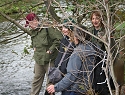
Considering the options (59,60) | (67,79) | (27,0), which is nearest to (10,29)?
(27,0)

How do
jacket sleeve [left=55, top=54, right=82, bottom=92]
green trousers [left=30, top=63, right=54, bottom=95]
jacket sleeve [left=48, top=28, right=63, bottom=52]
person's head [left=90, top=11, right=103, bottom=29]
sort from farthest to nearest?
green trousers [left=30, top=63, right=54, bottom=95], jacket sleeve [left=48, top=28, right=63, bottom=52], person's head [left=90, top=11, right=103, bottom=29], jacket sleeve [left=55, top=54, right=82, bottom=92]

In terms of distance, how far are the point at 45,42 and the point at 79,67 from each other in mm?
2003

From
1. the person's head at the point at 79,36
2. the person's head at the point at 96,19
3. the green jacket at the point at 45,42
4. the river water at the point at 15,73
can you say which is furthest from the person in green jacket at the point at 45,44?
the person's head at the point at 79,36

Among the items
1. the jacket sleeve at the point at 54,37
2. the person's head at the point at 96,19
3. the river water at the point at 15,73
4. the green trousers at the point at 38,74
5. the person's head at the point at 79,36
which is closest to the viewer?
the person's head at the point at 79,36

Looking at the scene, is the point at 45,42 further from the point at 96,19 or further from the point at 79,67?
the point at 79,67

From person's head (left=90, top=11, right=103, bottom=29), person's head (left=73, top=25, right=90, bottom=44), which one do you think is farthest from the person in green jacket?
person's head (left=73, top=25, right=90, bottom=44)

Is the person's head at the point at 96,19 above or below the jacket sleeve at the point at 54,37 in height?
above

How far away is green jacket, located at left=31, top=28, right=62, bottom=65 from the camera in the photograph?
19.2 feet

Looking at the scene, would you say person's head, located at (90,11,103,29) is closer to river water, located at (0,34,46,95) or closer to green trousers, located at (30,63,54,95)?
green trousers, located at (30,63,54,95)

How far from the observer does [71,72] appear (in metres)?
3.98

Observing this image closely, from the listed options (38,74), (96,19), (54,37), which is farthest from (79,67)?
(38,74)

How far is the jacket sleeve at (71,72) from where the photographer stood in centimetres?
398

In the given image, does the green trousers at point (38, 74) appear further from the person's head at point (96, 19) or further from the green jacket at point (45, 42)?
the person's head at point (96, 19)

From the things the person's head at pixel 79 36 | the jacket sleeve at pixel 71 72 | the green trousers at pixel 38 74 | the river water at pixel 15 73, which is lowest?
the river water at pixel 15 73
